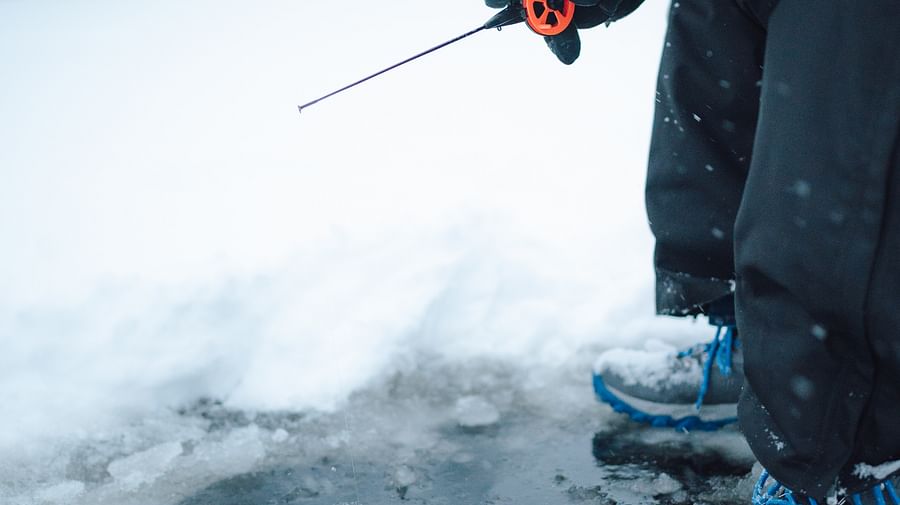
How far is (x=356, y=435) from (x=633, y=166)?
7.24 ft

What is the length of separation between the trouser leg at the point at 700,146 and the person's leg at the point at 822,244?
214 mm

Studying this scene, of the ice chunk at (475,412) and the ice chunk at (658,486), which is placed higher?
the ice chunk at (475,412)

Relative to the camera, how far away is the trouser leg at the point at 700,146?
4.11 feet

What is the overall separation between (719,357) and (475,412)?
0.61 m

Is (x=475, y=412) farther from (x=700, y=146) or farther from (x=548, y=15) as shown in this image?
(x=548, y=15)

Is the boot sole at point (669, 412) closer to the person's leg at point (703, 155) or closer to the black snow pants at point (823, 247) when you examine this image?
the person's leg at point (703, 155)

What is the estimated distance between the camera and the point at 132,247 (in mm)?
2424

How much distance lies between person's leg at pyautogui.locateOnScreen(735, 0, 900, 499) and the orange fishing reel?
64cm

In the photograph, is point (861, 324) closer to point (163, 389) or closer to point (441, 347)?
point (441, 347)

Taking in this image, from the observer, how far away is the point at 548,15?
5.32 feet

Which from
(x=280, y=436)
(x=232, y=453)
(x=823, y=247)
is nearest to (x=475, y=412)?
(x=280, y=436)

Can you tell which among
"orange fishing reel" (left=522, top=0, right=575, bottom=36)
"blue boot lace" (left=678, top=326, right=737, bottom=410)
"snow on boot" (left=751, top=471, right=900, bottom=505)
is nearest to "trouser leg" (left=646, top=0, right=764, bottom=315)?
"blue boot lace" (left=678, top=326, right=737, bottom=410)

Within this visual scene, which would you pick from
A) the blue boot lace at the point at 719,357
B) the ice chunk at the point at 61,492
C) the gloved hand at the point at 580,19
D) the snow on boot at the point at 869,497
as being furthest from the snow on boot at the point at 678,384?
the ice chunk at the point at 61,492

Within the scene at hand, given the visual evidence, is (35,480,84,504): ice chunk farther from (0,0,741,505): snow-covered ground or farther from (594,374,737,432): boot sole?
(594,374,737,432): boot sole
